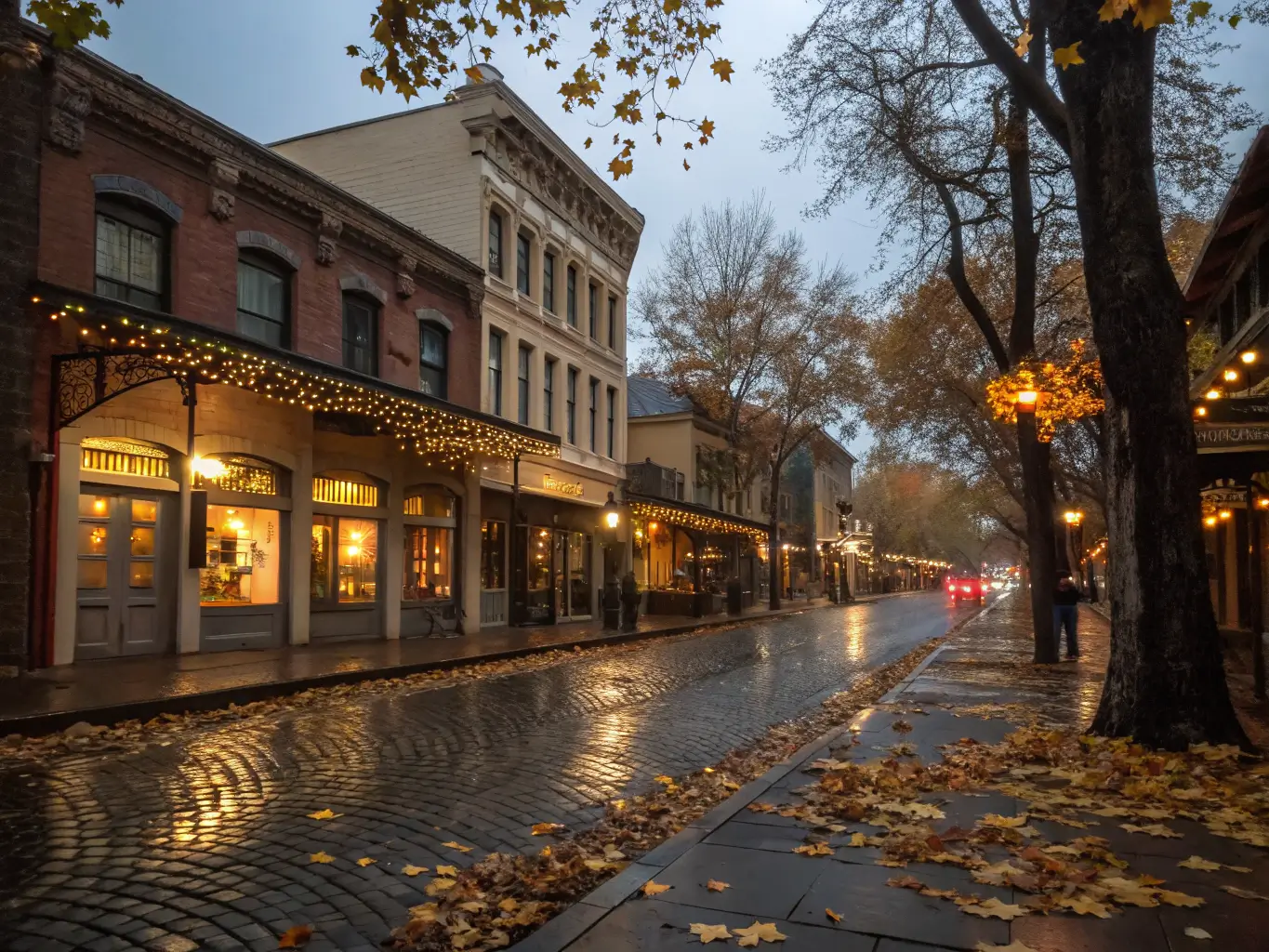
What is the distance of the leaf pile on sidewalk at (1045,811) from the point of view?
4449 mm

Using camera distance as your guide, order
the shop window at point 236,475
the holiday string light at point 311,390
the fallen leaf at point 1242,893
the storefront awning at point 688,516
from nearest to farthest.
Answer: the fallen leaf at point 1242,893
the holiday string light at point 311,390
the shop window at point 236,475
the storefront awning at point 688,516

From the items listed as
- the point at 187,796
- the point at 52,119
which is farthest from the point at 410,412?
the point at 187,796

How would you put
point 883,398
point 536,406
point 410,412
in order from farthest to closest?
1. point 883,398
2. point 536,406
3. point 410,412

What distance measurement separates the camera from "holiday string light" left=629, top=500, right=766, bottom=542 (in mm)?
30891

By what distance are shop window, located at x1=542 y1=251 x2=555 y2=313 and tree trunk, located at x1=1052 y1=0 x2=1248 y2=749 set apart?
1990 cm

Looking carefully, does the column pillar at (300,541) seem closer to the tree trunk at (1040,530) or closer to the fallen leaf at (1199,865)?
the tree trunk at (1040,530)

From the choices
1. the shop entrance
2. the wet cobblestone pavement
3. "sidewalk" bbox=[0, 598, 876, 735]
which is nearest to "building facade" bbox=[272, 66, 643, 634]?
"sidewalk" bbox=[0, 598, 876, 735]

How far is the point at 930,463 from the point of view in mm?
38688

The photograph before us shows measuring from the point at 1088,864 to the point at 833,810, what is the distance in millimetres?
1573

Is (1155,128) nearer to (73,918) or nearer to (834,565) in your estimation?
(73,918)

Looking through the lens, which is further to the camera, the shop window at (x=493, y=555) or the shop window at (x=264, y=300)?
the shop window at (x=493, y=555)

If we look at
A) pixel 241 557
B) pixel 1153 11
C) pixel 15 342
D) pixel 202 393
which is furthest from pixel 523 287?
pixel 1153 11

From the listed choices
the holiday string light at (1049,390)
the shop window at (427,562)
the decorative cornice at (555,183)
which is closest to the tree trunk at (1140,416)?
the holiday string light at (1049,390)

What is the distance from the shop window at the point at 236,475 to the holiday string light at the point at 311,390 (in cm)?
122
